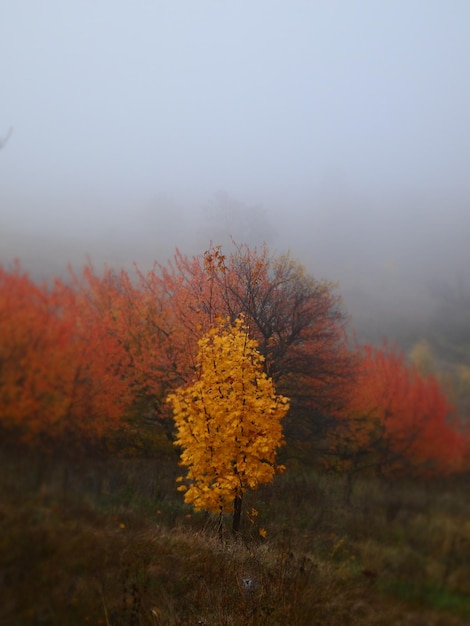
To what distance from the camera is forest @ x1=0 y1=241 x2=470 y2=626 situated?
3.62 meters

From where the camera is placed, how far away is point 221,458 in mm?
6695

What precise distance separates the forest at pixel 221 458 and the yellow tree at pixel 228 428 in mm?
45

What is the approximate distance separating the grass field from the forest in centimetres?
2

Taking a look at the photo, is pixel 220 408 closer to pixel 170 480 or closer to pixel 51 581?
pixel 170 480

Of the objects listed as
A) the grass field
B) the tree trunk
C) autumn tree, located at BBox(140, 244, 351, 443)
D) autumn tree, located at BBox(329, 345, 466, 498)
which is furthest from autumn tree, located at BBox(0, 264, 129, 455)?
autumn tree, located at BBox(329, 345, 466, 498)

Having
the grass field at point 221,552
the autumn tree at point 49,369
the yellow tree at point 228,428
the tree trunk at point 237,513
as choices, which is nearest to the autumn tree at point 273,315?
the yellow tree at point 228,428

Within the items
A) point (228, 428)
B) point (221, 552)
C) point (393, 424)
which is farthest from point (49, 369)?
point (393, 424)

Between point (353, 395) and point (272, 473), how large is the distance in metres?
3.04

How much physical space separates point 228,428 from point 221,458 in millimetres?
544

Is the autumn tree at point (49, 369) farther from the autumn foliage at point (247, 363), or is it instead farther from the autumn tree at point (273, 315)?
the autumn tree at point (273, 315)

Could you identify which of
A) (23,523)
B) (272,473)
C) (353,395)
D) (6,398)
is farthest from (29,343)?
Result: (353,395)

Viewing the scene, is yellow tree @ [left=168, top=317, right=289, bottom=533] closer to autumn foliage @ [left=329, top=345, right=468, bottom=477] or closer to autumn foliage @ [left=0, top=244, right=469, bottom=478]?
autumn foliage @ [left=0, top=244, right=469, bottom=478]

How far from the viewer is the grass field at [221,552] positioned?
346cm

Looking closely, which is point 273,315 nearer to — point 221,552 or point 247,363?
point 247,363
